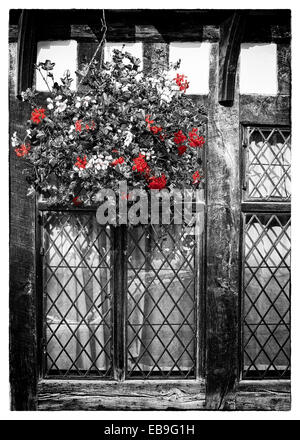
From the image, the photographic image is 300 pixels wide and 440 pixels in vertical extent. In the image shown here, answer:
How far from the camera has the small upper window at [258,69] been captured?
4.44m

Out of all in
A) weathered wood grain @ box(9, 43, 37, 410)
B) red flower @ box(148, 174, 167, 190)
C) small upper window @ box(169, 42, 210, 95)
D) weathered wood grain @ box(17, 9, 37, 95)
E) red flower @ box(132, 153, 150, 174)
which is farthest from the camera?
small upper window @ box(169, 42, 210, 95)

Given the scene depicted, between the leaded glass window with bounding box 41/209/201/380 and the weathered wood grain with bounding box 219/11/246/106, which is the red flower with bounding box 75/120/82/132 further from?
the weathered wood grain with bounding box 219/11/246/106

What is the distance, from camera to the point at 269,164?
4.52m

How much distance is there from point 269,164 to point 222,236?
2.93ft

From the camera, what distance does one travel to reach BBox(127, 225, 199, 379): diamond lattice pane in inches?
175

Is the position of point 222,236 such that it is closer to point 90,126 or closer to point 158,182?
point 158,182

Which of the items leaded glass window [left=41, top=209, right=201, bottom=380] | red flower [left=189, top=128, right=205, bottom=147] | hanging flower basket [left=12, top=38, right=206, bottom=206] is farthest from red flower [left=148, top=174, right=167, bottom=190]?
leaded glass window [left=41, top=209, right=201, bottom=380]

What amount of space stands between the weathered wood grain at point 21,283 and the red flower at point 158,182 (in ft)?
4.38

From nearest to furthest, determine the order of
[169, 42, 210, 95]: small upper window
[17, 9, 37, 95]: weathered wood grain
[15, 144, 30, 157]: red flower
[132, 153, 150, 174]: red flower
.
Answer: [132, 153, 150, 174]: red flower, [15, 144, 30, 157]: red flower, [17, 9, 37, 95]: weathered wood grain, [169, 42, 210, 95]: small upper window

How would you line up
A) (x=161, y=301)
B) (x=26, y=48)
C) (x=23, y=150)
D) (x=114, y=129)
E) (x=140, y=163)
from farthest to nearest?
(x=161, y=301) < (x=26, y=48) < (x=23, y=150) < (x=114, y=129) < (x=140, y=163)

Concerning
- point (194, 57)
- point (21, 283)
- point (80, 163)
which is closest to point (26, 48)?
point (80, 163)

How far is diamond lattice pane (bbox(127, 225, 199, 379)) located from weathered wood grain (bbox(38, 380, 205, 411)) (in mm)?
119
